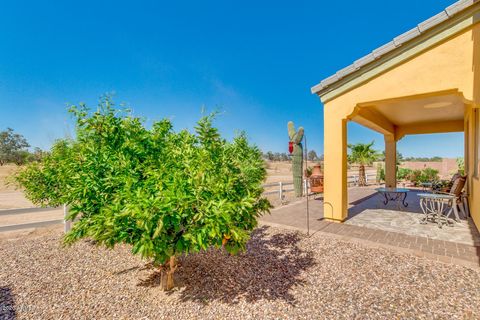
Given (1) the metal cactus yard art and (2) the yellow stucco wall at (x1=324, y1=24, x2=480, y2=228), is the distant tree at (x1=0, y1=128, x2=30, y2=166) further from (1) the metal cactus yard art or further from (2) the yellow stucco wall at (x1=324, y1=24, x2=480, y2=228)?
(2) the yellow stucco wall at (x1=324, y1=24, x2=480, y2=228)

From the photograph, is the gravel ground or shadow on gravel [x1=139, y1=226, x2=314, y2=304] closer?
the gravel ground

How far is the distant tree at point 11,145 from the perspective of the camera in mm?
42394

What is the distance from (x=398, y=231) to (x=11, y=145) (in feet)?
226

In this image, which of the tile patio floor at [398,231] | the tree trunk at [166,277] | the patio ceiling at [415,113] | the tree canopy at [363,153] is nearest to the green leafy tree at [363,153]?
the tree canopy at [363,153]

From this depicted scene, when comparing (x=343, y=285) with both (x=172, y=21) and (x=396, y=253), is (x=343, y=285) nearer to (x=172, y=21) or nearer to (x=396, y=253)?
(x=396, y=253)

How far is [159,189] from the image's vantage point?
2.25 metres

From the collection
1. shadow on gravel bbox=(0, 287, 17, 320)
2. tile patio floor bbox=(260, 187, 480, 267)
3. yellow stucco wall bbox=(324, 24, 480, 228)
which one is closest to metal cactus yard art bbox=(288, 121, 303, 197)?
tile patio floor bbox=(260, 187, 480, 267)

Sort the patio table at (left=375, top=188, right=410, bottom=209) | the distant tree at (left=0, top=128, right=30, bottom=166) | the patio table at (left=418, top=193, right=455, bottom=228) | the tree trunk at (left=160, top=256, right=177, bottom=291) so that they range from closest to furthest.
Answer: the tree trunk at (left=160, top=256, right=177, bottom=291)
the patio table at (left=418, top=193, right=455, bottom=228)
the patio table at (left=375, top=188, right=410, bottom=209)
the distant tree at (left=0, top=128, right=30, bottom=166)

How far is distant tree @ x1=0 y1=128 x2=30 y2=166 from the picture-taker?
4239cm

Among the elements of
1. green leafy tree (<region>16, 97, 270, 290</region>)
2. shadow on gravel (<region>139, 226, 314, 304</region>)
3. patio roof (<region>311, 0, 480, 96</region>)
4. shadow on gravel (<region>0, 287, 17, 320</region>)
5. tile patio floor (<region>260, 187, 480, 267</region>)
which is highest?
patio roof (<region>311, 0, 480, 96</region>)

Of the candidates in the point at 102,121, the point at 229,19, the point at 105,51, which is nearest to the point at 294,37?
the point at 229,19

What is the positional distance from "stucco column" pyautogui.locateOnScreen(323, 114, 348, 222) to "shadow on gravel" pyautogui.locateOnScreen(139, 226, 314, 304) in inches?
84.0

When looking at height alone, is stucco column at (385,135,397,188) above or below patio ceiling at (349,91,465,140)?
below

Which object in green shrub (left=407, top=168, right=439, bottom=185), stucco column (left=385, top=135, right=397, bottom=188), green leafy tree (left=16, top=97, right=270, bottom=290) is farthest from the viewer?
green shrub (left=407, top=168, right=439, bottom=185)
